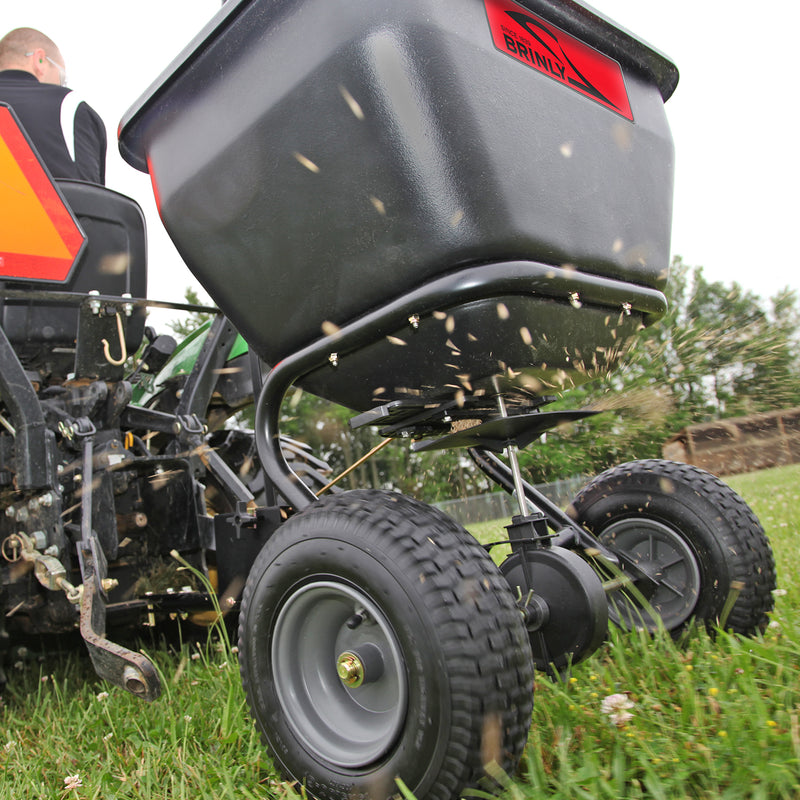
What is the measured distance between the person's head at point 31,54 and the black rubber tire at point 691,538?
2601 millimetres

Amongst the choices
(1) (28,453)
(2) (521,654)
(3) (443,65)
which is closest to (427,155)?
(3) (443,65)

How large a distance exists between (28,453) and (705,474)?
1989 millimetres

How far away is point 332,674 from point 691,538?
3.62 feet

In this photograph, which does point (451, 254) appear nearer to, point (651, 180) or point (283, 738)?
point (651, 180)

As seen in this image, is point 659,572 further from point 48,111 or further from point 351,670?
point 48,111

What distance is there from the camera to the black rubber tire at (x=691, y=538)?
1.94 m

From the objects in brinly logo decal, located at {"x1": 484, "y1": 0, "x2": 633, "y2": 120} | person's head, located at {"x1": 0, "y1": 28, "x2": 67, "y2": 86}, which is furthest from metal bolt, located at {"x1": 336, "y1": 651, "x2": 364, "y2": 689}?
person's head, located at {"x1": 0, "y1": 28, "x2": 67, "y2": 86}

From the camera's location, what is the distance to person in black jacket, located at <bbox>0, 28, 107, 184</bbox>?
101 inches

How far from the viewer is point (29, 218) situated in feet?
7.16

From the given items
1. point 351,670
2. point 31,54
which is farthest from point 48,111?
point 351,670

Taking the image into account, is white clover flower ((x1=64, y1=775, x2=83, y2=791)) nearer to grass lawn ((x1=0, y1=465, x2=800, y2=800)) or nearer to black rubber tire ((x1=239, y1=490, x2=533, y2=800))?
grass lawn ((x1=0, y1=465, x2=800, y2=800))

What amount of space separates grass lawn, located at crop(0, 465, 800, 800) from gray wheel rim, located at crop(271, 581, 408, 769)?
0.14m

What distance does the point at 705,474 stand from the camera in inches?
82.7

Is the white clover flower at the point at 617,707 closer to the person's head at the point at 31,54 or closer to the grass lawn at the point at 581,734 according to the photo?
the grass lawn at the point at 581,734
